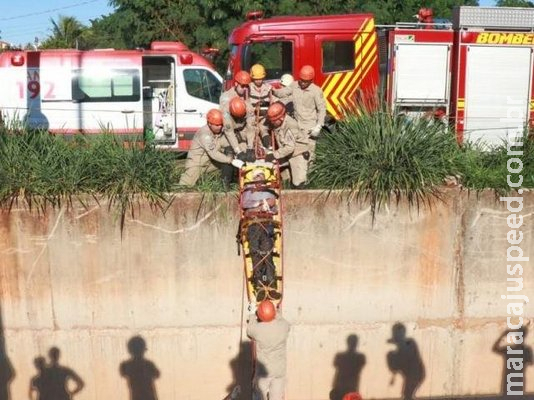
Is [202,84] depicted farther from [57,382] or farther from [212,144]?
[57,382]

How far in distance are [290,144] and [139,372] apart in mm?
3289

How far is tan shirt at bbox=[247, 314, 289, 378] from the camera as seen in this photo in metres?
6.13

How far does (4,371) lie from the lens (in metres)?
8.05

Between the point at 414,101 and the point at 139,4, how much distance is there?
11243 mm

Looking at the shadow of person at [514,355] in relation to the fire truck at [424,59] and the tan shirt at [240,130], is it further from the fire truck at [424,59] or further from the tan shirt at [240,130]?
the fire truck at [424,59]

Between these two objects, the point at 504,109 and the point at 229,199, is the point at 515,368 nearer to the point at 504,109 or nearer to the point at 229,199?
the point at 229,199

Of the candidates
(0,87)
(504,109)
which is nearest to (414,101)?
(504,109)

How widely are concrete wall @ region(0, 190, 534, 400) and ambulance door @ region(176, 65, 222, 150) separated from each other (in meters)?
5.61

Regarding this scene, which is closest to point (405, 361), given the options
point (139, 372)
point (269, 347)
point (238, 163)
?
point (269, 347)

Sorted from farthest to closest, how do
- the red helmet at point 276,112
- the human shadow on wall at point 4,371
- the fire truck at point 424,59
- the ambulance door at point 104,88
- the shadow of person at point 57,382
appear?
1. the ambulance door at point 104,88
2. the fire truck at point 424,59
3. the shadow of person at point 57,382
4. the human shadow on wall at point 4,371
5. the red helmet at point 276,112

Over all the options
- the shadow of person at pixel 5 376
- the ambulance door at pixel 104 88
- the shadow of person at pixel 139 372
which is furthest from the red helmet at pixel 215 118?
the ambulance door at pixel 104 88

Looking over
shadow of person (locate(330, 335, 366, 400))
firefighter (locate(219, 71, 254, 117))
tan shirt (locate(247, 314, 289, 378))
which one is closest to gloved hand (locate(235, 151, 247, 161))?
firefighter (locate(219, 71, 254, 117))

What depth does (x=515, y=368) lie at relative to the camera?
27.6 feet

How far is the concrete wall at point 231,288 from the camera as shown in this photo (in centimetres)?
787
